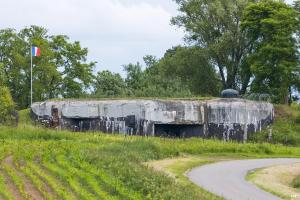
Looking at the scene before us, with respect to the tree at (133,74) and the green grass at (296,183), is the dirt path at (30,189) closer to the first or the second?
the green grass at (296,183)

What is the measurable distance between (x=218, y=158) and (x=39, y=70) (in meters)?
23.3

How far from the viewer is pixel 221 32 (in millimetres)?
59500

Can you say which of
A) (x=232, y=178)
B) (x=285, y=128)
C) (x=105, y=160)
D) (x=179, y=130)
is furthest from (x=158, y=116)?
(x=105, y=160)

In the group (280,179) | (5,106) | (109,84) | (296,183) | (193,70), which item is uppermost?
(193,70)

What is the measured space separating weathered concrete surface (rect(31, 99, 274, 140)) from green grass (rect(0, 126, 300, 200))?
13.7 ft

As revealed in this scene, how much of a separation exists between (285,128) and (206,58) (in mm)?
11239

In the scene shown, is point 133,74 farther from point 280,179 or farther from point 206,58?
point 280,179

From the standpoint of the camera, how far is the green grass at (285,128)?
49.3 m

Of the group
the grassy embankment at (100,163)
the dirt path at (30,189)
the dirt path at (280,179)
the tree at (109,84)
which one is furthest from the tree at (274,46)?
the dirt path at (30,189)

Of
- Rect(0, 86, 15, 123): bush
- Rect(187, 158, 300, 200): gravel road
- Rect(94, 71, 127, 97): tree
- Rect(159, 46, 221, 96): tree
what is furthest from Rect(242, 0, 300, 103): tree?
Rect(0, 86, 15, 123): bush

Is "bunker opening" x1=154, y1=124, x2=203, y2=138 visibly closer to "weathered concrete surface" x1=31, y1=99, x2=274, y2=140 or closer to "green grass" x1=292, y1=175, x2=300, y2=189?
"weathered concrete surface" x1=31, y1=99, x2=274, y2=140

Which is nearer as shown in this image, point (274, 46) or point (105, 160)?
point (105, 160)

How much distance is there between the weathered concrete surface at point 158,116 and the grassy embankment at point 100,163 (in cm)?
452

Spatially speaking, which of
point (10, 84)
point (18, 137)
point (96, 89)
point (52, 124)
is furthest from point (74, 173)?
point (96, 89)
